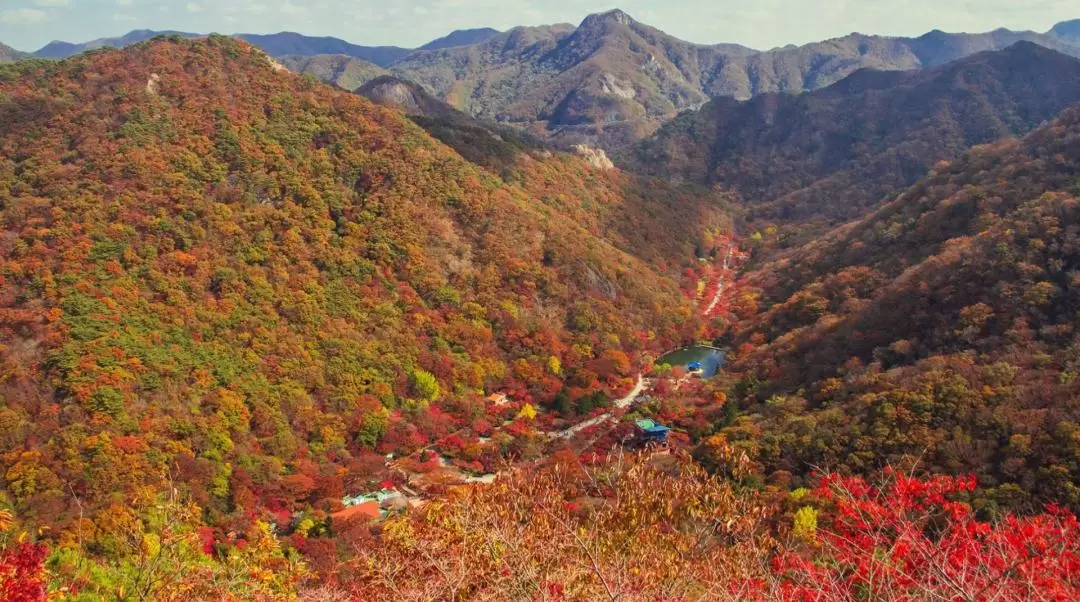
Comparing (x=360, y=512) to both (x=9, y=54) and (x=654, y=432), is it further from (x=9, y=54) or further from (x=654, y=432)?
(x=9, y=54)

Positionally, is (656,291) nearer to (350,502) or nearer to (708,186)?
(350,502)

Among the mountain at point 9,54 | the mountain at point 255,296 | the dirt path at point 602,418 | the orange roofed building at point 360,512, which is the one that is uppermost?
the mountain at point 9,54

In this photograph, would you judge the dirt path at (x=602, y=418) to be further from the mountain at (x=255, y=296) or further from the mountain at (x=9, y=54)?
the mountain at (x=9, y=54)

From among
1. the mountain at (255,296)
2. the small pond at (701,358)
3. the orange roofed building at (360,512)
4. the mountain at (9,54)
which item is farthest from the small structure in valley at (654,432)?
the mountain at (9,54)

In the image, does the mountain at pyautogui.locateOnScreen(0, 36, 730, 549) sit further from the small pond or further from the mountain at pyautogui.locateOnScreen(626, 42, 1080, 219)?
the mountain at pyautogui.locateOnScreen(626, 42, 1080, 219)

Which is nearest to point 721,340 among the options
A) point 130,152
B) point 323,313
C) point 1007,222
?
point 1007,222

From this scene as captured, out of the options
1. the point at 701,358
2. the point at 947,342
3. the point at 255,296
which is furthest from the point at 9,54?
the point at 947,342
